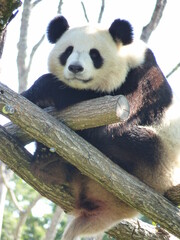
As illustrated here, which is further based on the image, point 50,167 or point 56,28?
point 56,28

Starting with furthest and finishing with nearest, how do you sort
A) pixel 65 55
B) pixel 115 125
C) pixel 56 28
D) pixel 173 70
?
1. pixel 173 70
2. pixel 56 28
3. pixel 65 55
4. pixel 115 125

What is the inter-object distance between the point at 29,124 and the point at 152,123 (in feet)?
4.95

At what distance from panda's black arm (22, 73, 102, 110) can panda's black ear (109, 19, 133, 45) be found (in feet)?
2.22

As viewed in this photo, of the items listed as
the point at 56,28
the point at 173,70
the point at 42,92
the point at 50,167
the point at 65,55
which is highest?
the point at 173,70

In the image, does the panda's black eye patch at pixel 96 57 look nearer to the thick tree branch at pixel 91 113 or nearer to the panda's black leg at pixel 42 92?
the panda's black leg at pixel 42 92

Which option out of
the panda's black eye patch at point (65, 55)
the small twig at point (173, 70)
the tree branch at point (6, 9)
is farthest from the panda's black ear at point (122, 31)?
the small twig at point (173, 70)

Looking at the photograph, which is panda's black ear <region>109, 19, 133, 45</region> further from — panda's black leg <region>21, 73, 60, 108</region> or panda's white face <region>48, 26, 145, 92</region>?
panda's black leg <region>21, 73, 60, 108</region>

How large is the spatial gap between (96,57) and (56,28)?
2.23 feet

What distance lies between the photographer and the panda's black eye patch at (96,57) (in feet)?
18.3

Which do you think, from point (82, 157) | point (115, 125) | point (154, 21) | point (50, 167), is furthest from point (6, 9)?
point (154, 21)

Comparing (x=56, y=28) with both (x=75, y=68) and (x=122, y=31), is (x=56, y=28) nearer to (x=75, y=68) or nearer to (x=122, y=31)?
(x=122, y=31)

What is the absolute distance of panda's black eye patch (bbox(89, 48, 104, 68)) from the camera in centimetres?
559

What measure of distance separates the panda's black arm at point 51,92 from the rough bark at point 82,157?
58cm

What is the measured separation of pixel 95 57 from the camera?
5.62 meters
